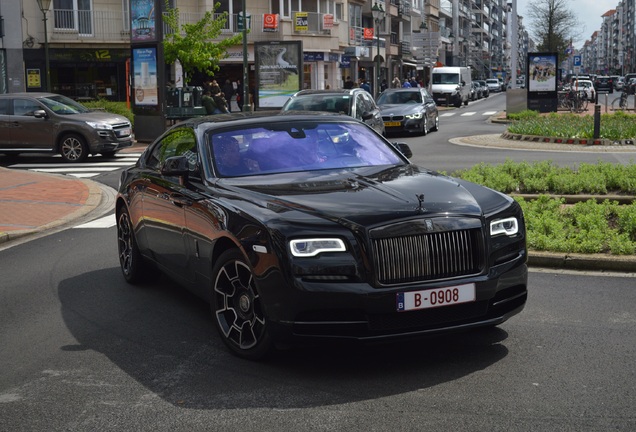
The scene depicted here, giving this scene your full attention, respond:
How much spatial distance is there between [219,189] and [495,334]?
2.13 meters

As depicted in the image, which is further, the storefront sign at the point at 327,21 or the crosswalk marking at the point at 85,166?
the storefront sign at the point at 327,21

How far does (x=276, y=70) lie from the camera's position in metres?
37.9

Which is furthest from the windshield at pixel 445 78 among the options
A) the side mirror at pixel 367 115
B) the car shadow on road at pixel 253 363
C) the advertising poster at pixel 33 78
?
the car shadow on road at pixel 253 363

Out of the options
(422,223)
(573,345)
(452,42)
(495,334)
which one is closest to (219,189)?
(422,223)

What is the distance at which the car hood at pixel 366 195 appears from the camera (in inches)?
221

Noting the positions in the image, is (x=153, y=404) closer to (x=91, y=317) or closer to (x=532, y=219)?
(x=91, y=317)

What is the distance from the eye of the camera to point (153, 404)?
16.8ft

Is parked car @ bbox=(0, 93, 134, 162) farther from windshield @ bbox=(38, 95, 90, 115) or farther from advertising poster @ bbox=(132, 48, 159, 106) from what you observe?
advertising poster @ bbox=(132, 48, 159, 106)

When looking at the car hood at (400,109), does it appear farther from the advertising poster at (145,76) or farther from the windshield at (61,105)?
the windshield at (61,105)

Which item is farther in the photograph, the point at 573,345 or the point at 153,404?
the point at 573,345

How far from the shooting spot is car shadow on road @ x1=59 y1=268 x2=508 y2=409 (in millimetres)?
5257

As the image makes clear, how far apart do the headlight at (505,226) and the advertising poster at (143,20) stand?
2233 cm

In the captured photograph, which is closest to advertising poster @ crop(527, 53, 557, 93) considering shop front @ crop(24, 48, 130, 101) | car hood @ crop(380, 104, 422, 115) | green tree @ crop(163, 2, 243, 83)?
car hood @ crop(380, 104, 422, 115)

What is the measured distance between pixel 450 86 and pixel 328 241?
60.2 metres
